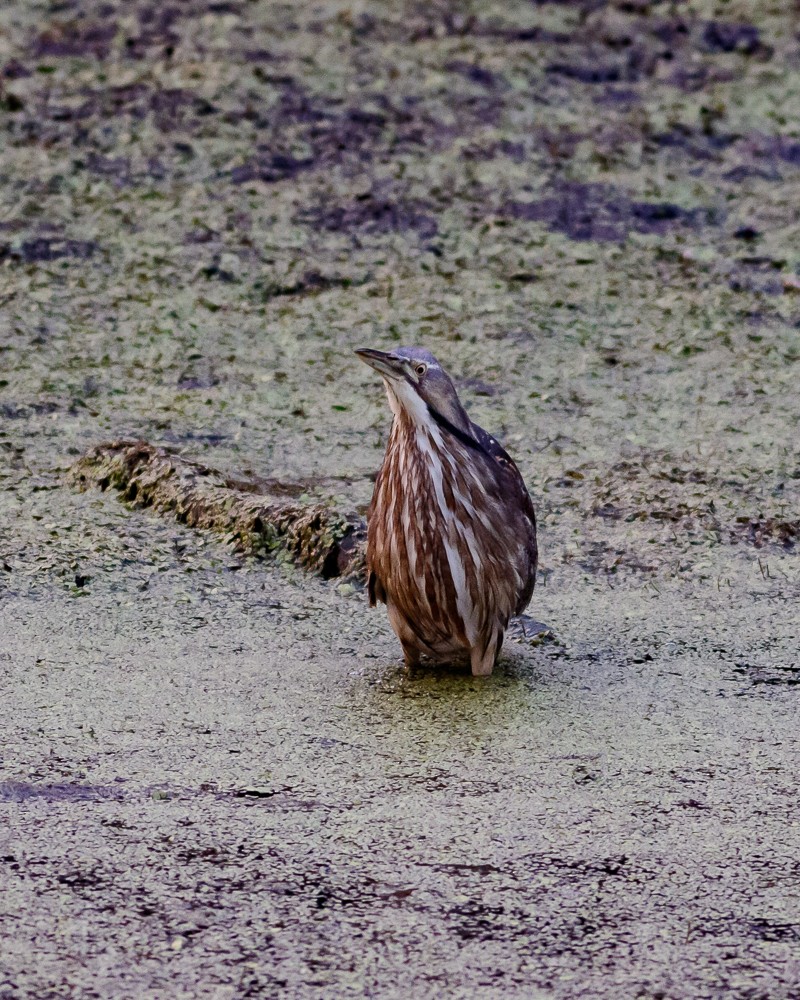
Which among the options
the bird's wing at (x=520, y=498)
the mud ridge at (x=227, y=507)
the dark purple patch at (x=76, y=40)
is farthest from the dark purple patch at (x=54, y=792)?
the dark purple patch at (x=76, y=40)

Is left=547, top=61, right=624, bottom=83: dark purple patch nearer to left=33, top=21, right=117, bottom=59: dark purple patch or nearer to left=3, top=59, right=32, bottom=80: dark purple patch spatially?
left=33, top=21, right=117, bottom=59: dark purple patch

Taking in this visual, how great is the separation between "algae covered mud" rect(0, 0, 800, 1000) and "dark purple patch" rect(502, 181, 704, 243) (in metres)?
0.02

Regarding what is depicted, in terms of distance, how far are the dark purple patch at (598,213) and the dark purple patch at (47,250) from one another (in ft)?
5.10

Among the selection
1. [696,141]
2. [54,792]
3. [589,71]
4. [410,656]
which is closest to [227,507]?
[410,656]

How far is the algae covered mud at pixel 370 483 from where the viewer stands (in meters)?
2.52

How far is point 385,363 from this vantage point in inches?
132

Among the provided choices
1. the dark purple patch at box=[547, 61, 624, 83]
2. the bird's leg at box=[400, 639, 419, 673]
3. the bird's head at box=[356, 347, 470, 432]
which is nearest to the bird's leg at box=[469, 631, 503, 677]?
the bird's leg at box=[400, 639, 419, 673]

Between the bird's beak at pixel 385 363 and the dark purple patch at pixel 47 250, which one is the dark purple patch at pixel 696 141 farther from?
the bird's beak at pixel 385 363

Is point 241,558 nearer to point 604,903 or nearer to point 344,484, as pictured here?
point 344,484

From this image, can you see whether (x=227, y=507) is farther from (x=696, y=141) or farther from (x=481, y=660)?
(x=696, y=141)

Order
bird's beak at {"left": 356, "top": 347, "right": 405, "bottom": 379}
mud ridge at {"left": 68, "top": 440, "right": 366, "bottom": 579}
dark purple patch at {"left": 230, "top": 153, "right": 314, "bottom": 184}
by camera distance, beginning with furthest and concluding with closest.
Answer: dark purple patch at {"left": 230, "top": 153, "right": 314, "bottom": 184} < mud ridge at {"left": 68, "top": 440, "right": 366, "bottom": 579} < bird's beak at {"left": 356, "top": 347, "right": 405, "bottom": 379}

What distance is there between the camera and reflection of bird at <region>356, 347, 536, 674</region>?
338 cm

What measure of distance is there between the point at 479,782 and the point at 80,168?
4106mm

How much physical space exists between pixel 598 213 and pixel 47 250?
79.4 inches
